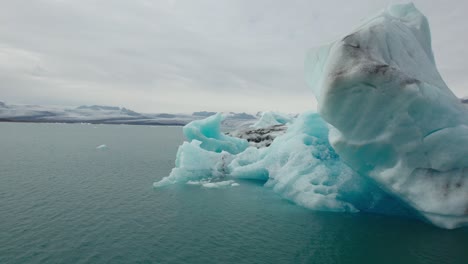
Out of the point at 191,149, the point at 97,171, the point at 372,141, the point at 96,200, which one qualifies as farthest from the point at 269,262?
the point at 97,171

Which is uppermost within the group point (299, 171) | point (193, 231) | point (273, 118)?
point (273, 118)

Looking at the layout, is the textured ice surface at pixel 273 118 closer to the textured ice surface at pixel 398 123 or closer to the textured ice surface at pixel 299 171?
the textured ice surface at pixel 299 171

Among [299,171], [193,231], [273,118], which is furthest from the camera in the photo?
[273,118]

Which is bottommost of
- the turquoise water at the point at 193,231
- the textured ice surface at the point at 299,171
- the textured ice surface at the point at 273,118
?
the turquoise water at the point at 193,231

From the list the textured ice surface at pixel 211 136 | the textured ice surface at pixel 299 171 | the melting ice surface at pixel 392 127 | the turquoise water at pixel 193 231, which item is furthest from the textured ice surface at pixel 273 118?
the melting ice surface at pixel 392 127

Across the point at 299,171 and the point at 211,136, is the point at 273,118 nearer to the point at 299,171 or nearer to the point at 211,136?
the point at 211,136

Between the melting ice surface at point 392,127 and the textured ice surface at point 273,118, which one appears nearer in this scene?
the melting ice surface at point 392,127

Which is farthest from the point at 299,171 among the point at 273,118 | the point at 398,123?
the point at 273,118
